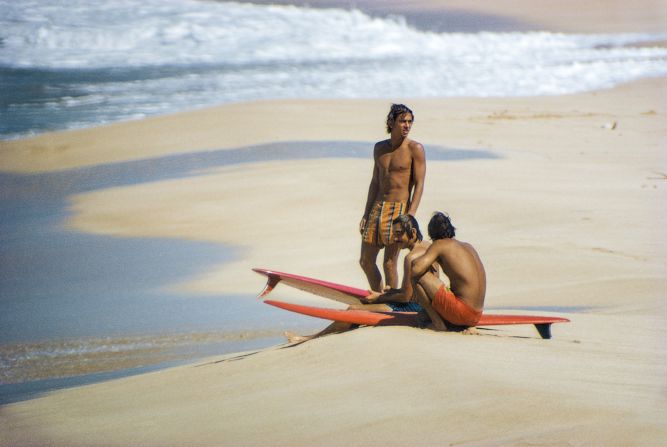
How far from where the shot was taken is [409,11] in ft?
150

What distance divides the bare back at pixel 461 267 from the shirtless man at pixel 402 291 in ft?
0.57

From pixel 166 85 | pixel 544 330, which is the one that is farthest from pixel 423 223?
pixel 166 85

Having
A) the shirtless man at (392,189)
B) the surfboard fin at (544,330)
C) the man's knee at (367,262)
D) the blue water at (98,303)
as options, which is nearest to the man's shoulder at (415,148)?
the shirtless man at (392,189)

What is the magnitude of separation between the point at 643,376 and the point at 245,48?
99.4 feet

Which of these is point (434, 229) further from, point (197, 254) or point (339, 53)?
point (339, 53)

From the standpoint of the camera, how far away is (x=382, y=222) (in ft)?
24.1

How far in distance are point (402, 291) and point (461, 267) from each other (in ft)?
1.50

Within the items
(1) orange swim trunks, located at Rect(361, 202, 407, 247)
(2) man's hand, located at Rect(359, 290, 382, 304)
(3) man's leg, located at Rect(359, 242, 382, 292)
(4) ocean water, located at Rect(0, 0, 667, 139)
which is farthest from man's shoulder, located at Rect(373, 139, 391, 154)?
(4) ocean water, located at Rect(0, 0, 667, 139)

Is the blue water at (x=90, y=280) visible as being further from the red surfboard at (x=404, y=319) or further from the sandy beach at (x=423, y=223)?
the red surfboard at (x=404, y=319)

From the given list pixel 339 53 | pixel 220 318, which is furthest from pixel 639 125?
pixel 339 53

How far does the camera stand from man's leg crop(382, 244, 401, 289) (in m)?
7.41

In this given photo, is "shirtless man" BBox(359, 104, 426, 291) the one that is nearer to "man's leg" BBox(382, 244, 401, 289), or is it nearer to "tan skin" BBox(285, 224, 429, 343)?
"man's leg" BBox(382, 244, 401, 289)

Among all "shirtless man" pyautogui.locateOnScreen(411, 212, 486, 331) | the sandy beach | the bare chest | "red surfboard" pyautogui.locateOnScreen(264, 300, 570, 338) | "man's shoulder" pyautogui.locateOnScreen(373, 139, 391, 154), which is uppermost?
"man's shoulder" pyautogui.locateOnScreen(373, 139, 391, 154)

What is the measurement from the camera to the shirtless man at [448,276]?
6.14m
